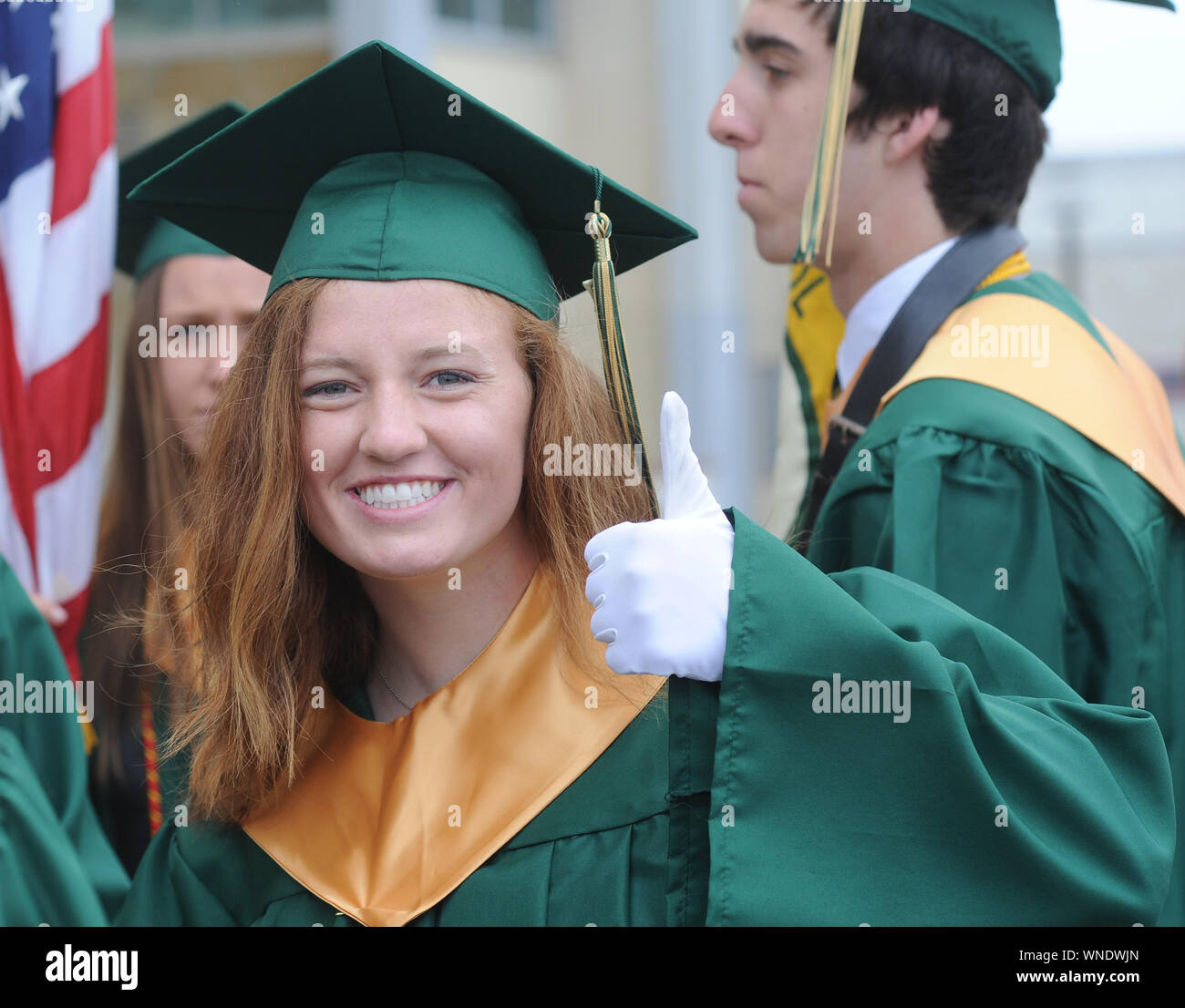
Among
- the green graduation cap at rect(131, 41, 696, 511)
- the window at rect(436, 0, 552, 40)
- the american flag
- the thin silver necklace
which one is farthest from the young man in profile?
the window at rect(436, 0, 552, 40)

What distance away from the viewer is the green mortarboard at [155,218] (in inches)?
99.6

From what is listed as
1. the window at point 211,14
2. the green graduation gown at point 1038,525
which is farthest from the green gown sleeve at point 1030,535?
the window at point 211,14

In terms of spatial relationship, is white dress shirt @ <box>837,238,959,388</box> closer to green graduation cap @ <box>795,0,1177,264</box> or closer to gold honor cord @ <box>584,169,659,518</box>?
green graduation cap @ <box>795,0,1177,264</box>

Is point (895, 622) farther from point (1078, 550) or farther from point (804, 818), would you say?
point (1078, 550)

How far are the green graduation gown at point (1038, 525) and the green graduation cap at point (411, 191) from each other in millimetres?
485

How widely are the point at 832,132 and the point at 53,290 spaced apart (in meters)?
1.52

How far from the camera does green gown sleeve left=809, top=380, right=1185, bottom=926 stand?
191 cm

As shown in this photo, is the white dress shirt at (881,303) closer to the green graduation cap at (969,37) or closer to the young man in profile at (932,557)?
the young man in profile at (932,557)

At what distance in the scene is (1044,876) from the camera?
1333 millimetres

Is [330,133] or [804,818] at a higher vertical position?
[330,133]

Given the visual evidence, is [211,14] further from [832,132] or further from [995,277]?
[995,277]

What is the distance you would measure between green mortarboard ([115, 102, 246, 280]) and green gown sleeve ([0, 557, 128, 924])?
886 mm

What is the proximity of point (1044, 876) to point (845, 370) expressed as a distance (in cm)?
139
